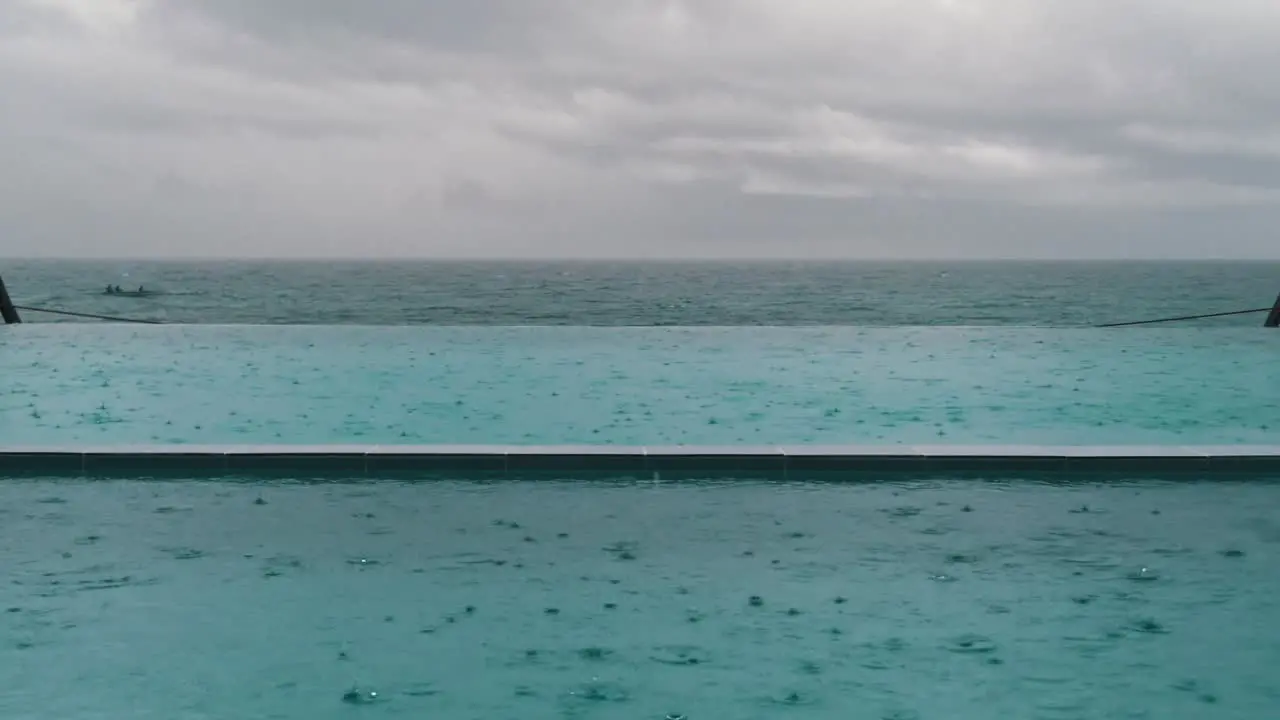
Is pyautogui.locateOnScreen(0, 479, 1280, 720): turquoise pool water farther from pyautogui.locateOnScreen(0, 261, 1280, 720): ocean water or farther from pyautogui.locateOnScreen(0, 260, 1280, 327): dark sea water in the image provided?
pyautogui.locateOnScreen(0, 260, 1280, 327): dark sea water

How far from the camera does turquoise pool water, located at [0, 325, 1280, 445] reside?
13.2 meters

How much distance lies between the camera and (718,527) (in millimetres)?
8641

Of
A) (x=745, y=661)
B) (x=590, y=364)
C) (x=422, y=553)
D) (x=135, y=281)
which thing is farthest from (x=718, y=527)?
(x=135, y=281)

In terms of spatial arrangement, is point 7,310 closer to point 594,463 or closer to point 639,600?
point 594,463

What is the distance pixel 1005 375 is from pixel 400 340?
1157cm

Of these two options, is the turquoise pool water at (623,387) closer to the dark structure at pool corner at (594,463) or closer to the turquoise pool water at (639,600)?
the dark structure at pool corner at (594,463)

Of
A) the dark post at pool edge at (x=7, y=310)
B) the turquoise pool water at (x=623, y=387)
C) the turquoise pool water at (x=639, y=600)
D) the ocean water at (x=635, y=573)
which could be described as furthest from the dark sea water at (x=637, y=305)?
the turquoise pool water at (x=639, y=600)

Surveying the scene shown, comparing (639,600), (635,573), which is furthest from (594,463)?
(639,600)

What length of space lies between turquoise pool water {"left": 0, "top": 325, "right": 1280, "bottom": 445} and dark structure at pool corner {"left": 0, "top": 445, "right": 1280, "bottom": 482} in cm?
177

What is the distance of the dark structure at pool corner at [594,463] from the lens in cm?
1030

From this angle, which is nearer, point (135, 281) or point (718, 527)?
point (718, 527)

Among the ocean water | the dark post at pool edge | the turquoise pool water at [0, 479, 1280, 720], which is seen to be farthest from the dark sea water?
the turquoise pool water at [0, 479, 1280, 720]

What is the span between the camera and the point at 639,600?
6.95m

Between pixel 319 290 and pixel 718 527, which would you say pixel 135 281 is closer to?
pixel 319 290
